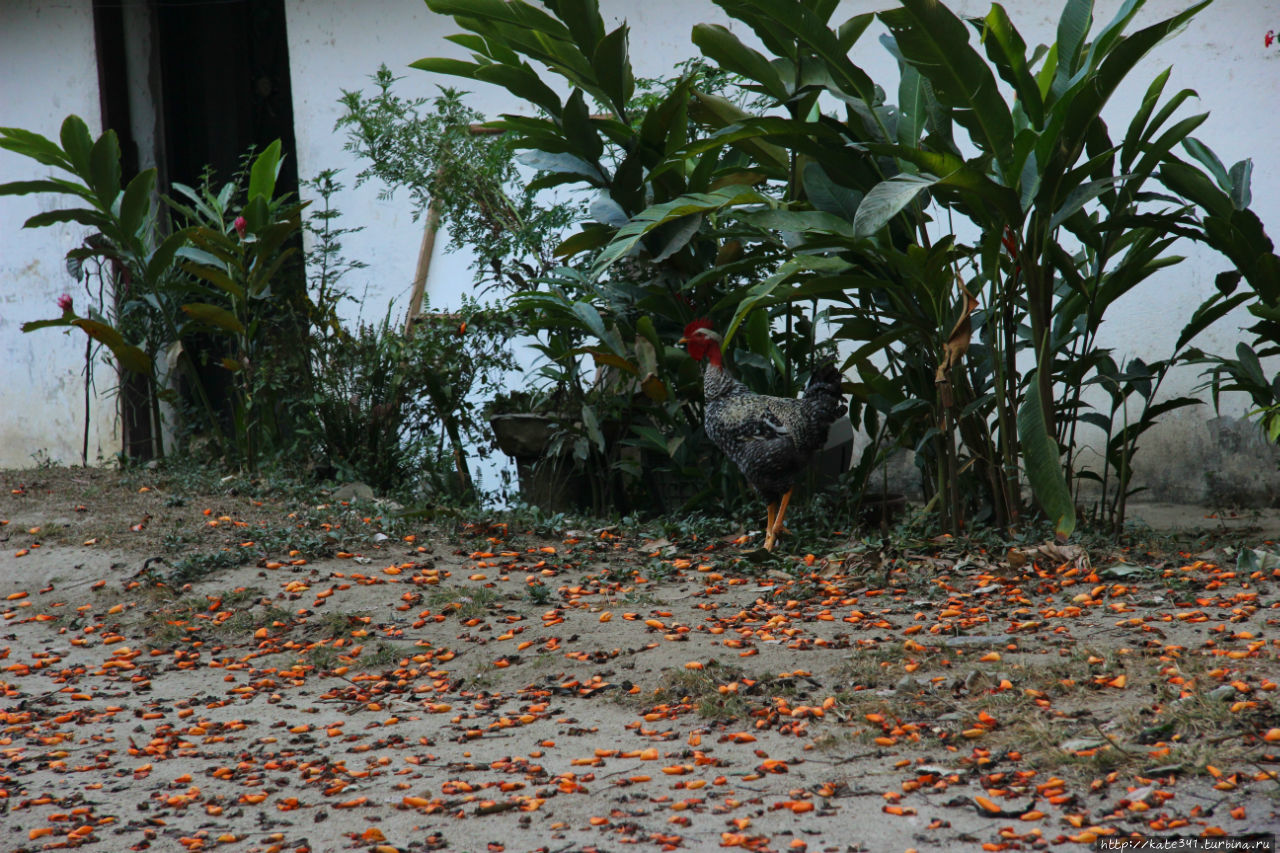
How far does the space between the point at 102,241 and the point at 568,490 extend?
2741mm

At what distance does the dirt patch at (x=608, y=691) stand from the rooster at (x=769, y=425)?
0.27 metres

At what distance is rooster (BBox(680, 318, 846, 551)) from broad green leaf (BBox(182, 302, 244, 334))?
7.94ft

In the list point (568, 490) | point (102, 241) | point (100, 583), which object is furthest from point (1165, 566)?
point (102, 241)

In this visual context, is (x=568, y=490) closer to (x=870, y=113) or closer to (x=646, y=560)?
(x=646, y=560)

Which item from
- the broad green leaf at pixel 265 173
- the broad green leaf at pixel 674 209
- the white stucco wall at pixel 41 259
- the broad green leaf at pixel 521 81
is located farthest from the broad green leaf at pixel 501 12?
the white stucco wall at pixel 41 259

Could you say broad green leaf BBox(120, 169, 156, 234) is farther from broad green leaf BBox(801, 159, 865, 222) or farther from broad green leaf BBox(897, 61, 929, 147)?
broad green leaf BBox(897, 61, 929, 147)

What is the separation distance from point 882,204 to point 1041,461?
2.95ft

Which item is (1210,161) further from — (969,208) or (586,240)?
(586,240)

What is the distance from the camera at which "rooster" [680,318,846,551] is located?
3.80m

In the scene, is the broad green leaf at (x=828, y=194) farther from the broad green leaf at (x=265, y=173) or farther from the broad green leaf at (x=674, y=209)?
the broad green leaf at (x=265, y=173)

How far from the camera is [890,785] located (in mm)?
2051

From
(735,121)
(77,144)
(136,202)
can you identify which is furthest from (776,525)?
(77,144)

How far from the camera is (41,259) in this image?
6.83 m

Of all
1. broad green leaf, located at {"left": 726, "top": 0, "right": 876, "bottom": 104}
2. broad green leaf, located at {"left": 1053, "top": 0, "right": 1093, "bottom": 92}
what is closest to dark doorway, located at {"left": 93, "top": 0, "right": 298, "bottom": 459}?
broad green leaf, located at {"left": 726, "top": 0, "right": 876, "bottom": 104}
